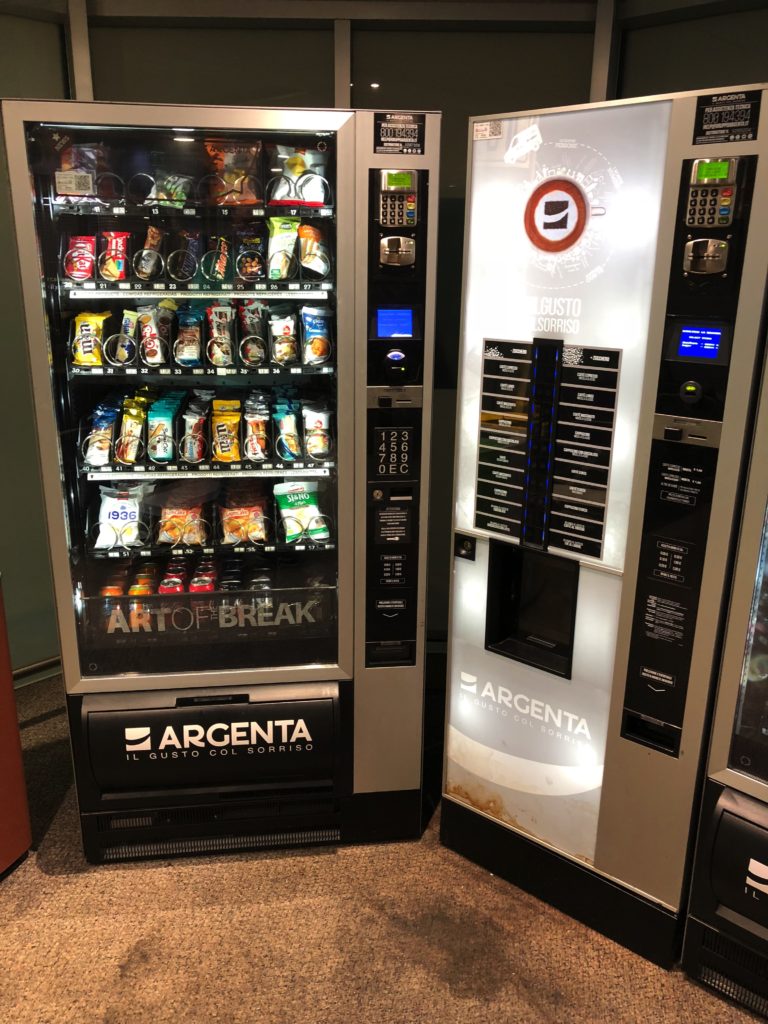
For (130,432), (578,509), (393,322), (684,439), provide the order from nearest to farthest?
(684,439) < (578,509) < (393,322) < (130,432)

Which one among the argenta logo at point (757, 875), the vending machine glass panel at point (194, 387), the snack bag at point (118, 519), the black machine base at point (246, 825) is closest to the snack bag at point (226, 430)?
the vending machine glass panel at point (194, 387)

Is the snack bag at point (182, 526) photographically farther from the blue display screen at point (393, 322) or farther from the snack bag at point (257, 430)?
the blue display screen at point (393, 322)

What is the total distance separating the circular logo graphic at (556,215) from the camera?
1.93 metres

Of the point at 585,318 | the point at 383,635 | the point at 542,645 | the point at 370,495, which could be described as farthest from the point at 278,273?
the point at 542,645

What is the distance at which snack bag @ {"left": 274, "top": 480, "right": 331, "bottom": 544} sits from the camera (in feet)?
8.20

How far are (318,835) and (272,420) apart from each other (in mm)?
1304

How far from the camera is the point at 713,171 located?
5.63 feet

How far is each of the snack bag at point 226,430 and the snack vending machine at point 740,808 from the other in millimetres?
1403

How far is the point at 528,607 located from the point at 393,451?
60cm

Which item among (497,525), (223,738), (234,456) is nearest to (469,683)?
(497,525)

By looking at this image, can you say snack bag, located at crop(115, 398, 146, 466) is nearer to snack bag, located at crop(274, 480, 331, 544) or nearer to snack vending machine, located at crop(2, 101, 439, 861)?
snack vending machine, located at crop(2, 101, 439, 861)

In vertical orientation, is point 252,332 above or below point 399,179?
below

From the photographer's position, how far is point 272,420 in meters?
2.48

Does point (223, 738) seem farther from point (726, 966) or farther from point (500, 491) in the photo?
point (726, 966)
